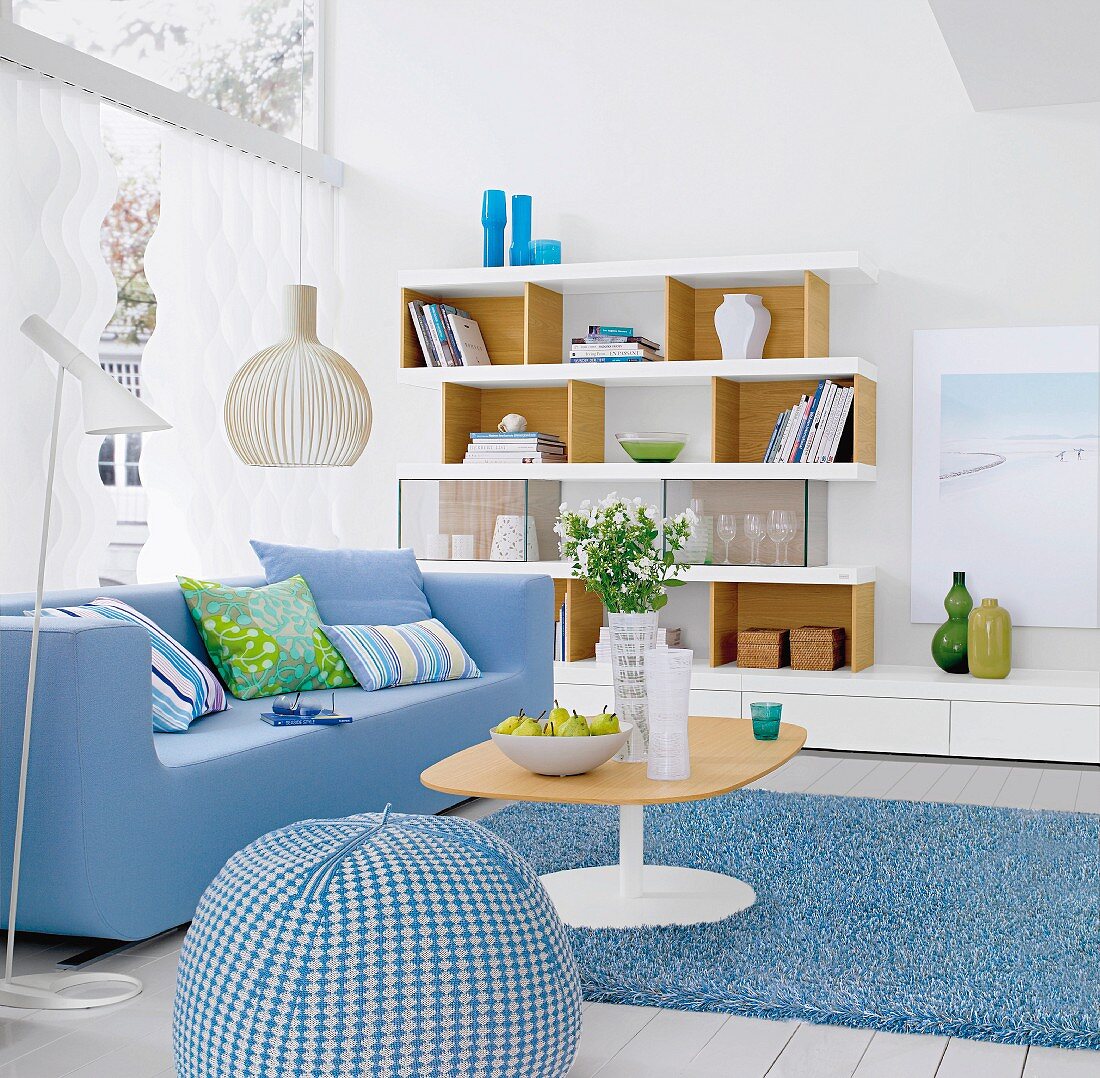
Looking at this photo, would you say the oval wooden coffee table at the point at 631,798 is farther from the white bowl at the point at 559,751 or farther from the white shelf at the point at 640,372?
the white shelf at the point at 640,372

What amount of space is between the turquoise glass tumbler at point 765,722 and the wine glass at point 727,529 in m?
2.13

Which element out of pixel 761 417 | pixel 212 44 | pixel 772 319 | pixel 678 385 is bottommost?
pixel 761 417

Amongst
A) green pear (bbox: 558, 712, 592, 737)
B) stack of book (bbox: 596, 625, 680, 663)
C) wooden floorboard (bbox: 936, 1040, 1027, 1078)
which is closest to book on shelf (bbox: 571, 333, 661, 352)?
stack of book (bbox: 596, 625, 680, 663)

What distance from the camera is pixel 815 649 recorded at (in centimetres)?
566

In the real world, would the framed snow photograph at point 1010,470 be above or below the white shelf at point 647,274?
below

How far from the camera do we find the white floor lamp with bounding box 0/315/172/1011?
9.09ft

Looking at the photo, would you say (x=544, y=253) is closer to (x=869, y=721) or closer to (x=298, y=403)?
(x=298, y=403)

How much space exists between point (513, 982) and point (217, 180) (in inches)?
180

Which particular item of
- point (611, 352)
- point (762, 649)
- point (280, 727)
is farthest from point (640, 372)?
point (280, 727)

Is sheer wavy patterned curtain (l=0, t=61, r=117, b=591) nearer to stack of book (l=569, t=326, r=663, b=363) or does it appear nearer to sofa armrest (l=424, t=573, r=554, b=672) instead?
sofa armrest (l=424, t=573, r=554, b=672)

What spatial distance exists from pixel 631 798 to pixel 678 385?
3533 millimetres

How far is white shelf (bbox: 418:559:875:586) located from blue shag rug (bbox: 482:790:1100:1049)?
127cm

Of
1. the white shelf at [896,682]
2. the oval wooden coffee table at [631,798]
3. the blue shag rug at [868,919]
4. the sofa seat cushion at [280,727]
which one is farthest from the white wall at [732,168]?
the oval wooden coffee table at [631,798]

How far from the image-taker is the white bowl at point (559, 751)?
3.12 metres
